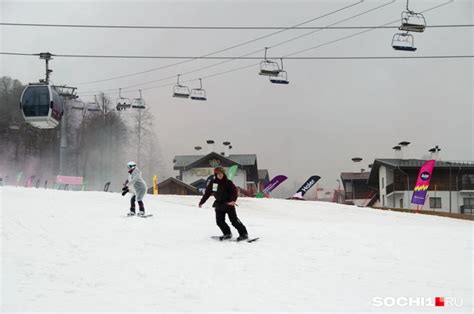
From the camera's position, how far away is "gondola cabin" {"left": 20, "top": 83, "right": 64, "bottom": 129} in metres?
28.1

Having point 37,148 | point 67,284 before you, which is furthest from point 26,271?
point 37,148

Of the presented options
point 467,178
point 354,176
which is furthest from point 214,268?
point 354,176

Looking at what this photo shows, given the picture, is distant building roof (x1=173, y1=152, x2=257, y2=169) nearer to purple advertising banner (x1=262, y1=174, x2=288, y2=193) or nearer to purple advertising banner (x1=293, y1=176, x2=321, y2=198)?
purple advertising banner (x1=262, y1=174, x2=288, y2=193)

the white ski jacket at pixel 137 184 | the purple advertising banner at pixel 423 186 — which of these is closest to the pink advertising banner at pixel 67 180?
the purple advertising banner at pixel 423 186

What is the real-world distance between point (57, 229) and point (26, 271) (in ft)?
15.3

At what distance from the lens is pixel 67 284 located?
7.80m

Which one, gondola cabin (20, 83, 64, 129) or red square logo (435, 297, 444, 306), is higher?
gondola cabin (20, 83, 64, 129)

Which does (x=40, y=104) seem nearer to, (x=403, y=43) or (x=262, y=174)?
(x=403, y=43)

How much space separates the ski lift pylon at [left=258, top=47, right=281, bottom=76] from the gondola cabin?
12635mm

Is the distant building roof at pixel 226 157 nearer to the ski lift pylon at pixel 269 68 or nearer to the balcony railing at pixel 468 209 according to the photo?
the balcony railing at pixel 468 209

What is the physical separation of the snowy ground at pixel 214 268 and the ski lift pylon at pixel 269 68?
8.63m

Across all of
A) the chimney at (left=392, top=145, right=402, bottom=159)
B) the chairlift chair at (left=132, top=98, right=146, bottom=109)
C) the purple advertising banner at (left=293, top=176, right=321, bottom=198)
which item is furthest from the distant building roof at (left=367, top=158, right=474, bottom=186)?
the chairlift chair at (left=132, top=98, right=146, bottom=109)

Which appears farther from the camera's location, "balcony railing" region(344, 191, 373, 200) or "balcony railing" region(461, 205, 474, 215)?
"balcony railing" region(344, 191, 373, 200)

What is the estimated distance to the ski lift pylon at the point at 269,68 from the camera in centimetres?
2197
